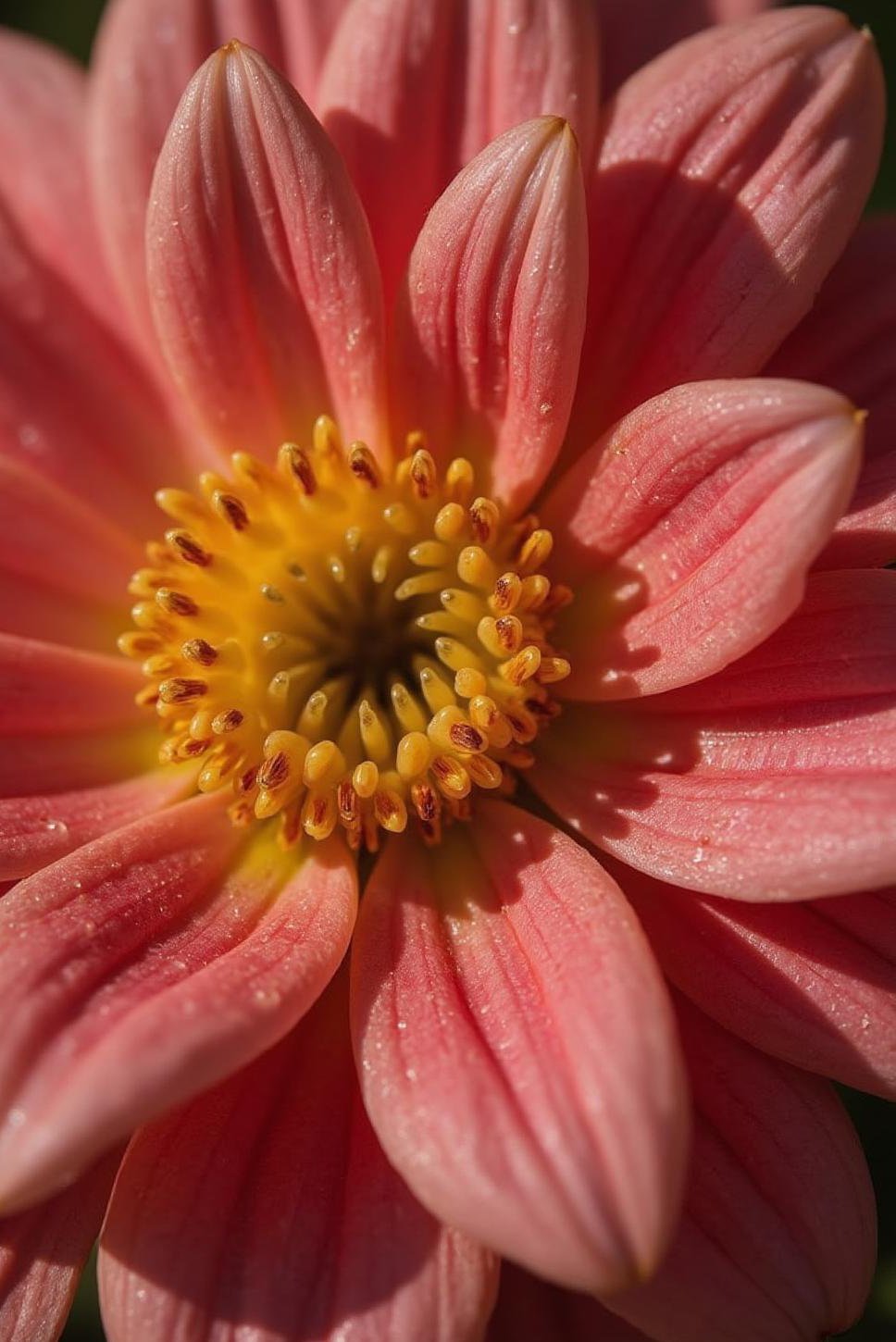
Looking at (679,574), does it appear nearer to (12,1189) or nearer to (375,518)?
(375,518)

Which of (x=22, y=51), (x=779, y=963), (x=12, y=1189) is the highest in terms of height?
(x=22, y=51)

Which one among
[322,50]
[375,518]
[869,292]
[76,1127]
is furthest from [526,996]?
[322,50]

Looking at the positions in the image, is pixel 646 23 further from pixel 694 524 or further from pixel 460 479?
pixel 694 524

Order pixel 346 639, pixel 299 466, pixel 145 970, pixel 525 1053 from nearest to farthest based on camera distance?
pixel 525 1053
pixel 145 970
pixel 299 466
pixel 346 639

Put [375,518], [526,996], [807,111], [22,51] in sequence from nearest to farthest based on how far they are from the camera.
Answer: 1. [526,996]
2. [807,111]
3. [375,518]
4. [22,51]

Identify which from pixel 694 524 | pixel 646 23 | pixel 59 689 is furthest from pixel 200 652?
pixel 646 23

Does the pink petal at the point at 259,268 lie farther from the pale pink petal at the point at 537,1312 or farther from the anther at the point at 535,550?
the pale pink petal at the point at 537,1312

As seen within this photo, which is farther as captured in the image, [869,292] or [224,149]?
[869,292]

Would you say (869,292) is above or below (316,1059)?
above
